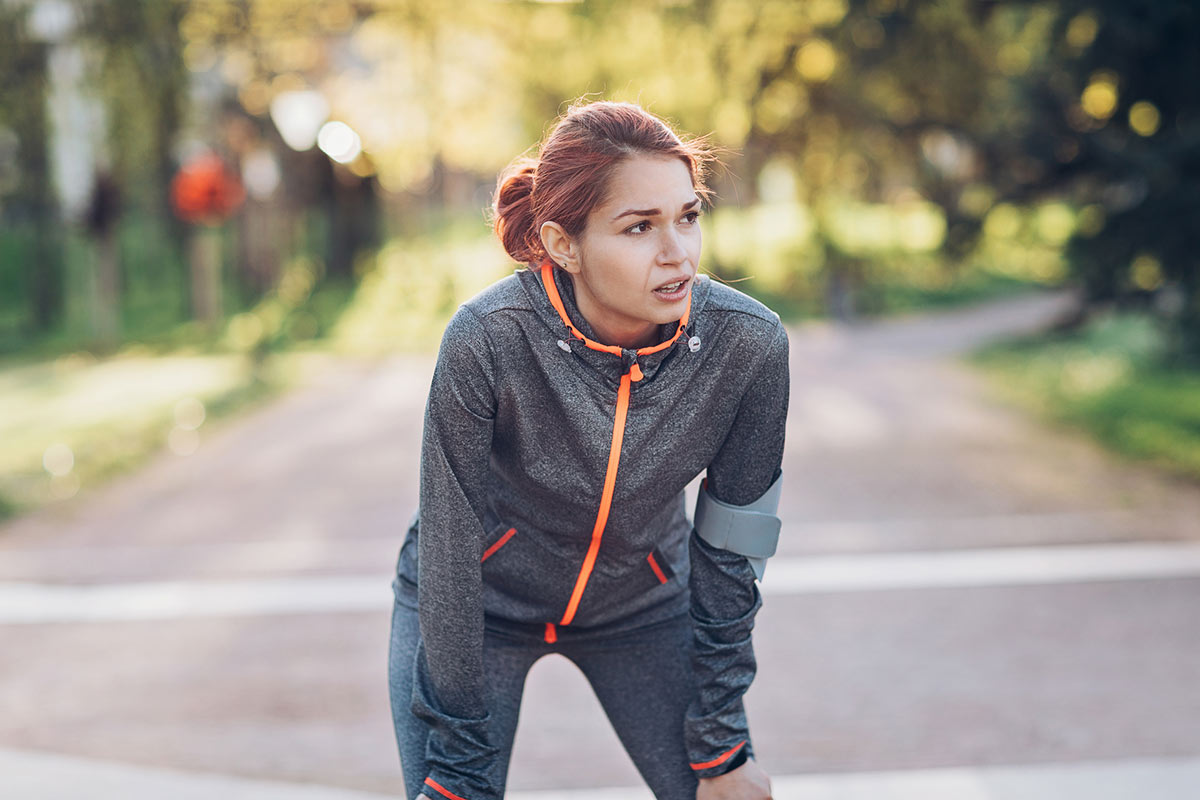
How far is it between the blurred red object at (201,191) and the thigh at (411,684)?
1282 centimetres

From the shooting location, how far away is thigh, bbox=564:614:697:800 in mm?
2260

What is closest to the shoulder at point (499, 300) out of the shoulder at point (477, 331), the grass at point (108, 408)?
the shoulder at point (477, 331)

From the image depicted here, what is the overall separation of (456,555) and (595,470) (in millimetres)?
263

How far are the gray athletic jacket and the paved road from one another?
167 centimetres

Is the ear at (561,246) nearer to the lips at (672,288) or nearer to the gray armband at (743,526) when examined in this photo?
the lips at (672,288)

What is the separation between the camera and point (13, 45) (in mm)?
14445

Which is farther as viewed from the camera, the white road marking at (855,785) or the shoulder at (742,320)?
the white road marking at (855,785)

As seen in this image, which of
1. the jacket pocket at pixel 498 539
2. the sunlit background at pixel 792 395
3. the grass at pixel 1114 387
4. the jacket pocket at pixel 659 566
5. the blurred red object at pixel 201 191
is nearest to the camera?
the jacket pocket at pixel 498 539

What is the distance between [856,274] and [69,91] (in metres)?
10.7

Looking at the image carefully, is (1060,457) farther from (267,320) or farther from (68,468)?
(267,320)

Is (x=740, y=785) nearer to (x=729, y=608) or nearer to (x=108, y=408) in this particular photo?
(x=729, y=608)

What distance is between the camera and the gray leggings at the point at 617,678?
7.32 ft

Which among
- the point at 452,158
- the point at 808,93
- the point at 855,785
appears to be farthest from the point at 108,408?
the point at 452,158

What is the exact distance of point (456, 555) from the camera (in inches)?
80.7
